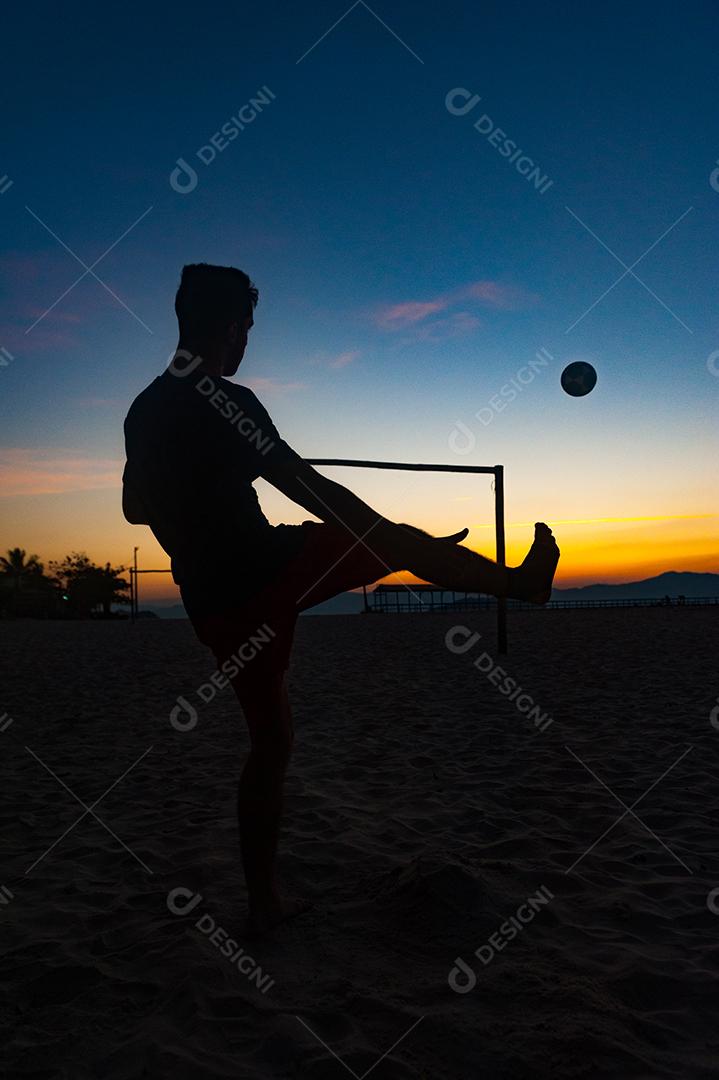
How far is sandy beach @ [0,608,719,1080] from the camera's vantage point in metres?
1.71

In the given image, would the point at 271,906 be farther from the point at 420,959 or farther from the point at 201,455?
the point at 201,455

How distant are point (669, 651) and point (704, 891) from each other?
9365mm

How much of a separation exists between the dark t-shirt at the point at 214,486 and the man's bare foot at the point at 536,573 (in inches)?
21.6

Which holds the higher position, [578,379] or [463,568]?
[578,379]

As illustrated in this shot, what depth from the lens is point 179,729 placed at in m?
5.77

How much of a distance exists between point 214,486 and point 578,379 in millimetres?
6156

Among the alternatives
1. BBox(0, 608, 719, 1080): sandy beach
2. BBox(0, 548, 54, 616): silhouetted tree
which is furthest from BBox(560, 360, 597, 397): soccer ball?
BBox(0, 548, 54, 616): silhouetted tree

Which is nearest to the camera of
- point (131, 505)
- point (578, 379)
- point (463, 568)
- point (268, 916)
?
point (463, 568)

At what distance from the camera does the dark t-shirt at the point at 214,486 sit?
184 centimetres

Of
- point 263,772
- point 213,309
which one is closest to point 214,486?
point 213,309

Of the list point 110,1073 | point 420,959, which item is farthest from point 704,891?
point 110,1073

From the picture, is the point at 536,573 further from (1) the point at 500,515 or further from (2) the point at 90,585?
(2) the point at 90,585

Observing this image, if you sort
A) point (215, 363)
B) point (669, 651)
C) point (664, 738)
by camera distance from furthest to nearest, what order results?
point (669, 651), point (664, 738), point (215, 363)

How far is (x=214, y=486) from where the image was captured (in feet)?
6.14
